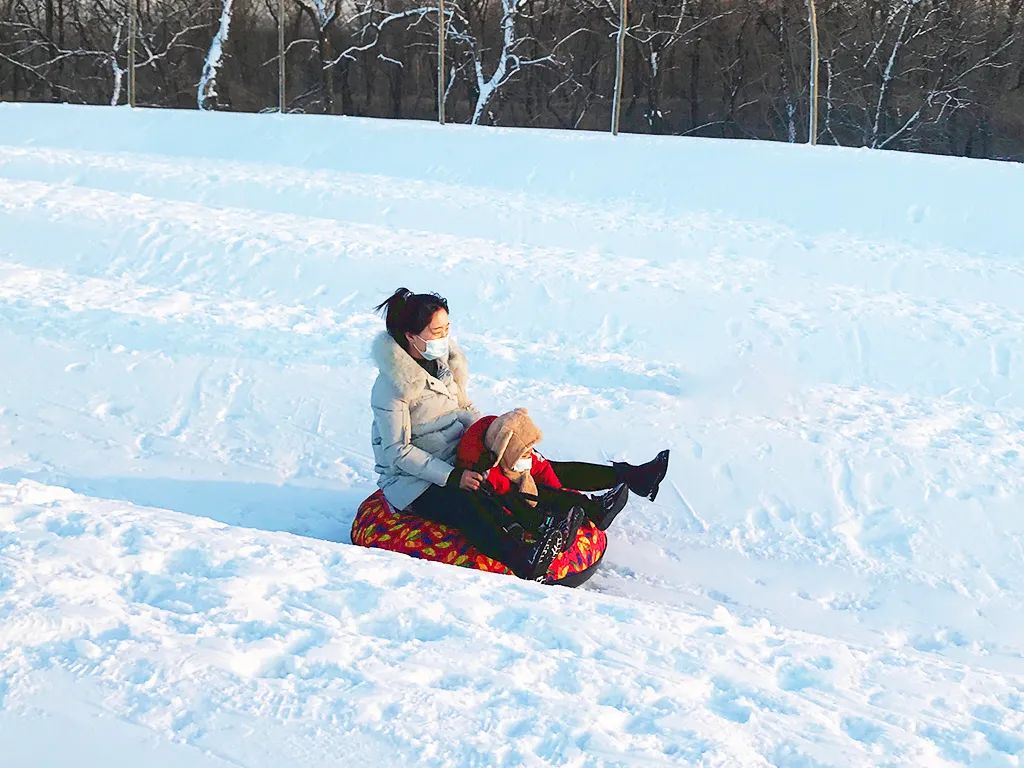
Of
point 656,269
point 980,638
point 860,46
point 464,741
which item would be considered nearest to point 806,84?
point 860,46

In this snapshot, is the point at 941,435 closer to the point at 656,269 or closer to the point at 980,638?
the point at 980,638

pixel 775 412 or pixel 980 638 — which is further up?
pixel 775 412

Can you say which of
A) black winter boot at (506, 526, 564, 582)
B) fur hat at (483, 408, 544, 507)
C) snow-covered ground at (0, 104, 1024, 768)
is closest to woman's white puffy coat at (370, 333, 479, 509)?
fur hat at (483, 408, 544, 507)

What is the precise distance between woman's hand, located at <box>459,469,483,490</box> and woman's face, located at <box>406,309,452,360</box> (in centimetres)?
56

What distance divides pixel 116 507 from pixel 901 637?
3.32m

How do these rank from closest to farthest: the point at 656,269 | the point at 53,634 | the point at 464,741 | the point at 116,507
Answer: the point at 464,741 < the point at 53,634 < the point at 116,507 < the point at 656,269

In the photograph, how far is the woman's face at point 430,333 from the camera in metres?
4.50

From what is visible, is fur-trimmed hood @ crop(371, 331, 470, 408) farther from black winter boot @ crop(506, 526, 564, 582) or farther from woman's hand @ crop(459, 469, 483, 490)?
black winter boot @ crop(506, 526, 564, 582)

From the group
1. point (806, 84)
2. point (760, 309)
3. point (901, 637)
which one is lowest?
point (901, 637)

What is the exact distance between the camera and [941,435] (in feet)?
20.8

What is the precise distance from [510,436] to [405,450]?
1.50ft

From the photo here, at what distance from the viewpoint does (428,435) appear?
4.66 meters

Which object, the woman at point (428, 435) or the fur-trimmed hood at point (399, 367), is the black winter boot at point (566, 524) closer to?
the woman at point (428, 435)

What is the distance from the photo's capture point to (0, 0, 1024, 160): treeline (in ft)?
92.7
